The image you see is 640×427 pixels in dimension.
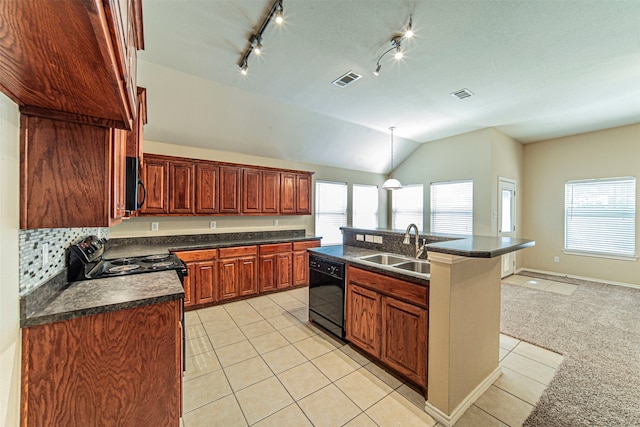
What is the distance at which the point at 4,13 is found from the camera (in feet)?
1.94

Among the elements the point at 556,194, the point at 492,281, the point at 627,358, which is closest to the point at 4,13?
the point at 492,281

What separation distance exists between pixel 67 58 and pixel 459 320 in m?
2.38

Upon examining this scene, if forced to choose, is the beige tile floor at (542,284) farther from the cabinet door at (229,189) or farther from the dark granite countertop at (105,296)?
the dark granite countertop at (105,296)

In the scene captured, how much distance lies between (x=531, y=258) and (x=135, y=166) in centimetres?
784

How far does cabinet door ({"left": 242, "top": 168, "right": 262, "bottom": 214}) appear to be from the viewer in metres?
4.36

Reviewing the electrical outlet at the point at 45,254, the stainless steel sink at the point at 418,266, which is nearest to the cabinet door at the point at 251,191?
the stainless steel sink at the point at 418,266

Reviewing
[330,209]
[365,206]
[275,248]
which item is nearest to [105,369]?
[275,248]

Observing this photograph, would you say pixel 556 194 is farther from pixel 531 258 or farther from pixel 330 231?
pixel 330 231

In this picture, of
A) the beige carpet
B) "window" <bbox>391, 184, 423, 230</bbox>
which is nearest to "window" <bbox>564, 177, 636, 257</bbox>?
the beige carpet

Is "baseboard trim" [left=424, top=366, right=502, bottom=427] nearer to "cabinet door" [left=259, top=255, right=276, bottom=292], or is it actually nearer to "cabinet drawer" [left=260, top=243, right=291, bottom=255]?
"cabinet door" [left=259, top=255, right=276, bottom=292]

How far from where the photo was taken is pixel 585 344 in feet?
9.09

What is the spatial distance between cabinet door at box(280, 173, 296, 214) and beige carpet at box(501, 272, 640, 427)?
373cm

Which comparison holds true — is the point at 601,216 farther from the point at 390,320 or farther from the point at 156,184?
the point at 156,184

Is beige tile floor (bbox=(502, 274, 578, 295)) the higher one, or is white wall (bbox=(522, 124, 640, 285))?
white wall (bbox=(522, 124, 640, 285))
